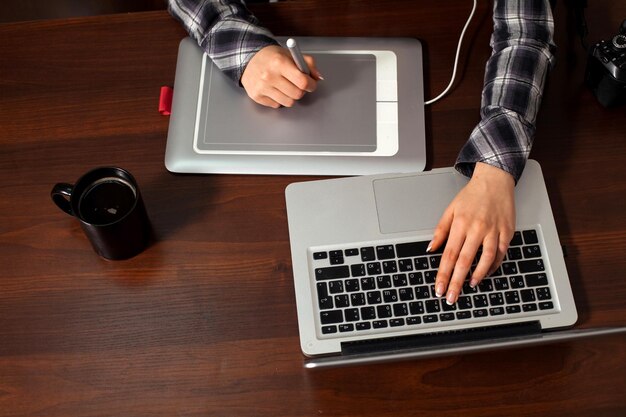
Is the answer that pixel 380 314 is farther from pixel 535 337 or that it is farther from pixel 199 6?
pixel 199 6

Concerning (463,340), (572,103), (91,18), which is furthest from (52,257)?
(572,103)

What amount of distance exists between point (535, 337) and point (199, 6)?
639 millimetres

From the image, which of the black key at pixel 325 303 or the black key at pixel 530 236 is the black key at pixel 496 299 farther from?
the black key at pixel 325 303

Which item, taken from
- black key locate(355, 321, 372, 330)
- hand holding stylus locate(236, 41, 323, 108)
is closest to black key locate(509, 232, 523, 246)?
black key locate(355, 321, 372, 330)

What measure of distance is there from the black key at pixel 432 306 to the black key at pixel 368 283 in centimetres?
7

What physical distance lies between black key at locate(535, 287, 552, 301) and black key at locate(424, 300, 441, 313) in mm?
121

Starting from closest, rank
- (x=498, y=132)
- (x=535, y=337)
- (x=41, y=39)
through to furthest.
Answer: (x=535, y=337) → (x=498, y=132) → (x=41, y=39)

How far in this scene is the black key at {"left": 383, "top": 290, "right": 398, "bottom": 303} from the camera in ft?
2.79

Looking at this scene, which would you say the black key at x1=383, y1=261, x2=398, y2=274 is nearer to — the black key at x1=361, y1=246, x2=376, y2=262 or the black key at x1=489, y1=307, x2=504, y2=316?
the black key at x1=361, y1=246, x2=376, y2=262

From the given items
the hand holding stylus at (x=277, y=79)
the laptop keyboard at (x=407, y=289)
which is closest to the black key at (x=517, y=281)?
the laptop keyboard at (x=407, y=289)

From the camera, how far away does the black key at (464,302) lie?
2.78ft

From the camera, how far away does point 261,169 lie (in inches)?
37.0

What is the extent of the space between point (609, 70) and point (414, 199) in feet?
1.00

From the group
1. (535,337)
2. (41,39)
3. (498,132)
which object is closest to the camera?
(535,337)
